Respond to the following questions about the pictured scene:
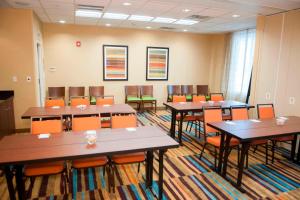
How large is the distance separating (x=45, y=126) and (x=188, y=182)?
220 centimetres

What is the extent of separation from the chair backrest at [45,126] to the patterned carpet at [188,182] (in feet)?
2.49

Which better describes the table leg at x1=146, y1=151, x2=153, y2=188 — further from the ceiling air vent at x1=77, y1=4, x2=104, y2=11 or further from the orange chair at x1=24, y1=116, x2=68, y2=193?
the ceiling air vent at x1=77, y1=4, x2=104, y2=11

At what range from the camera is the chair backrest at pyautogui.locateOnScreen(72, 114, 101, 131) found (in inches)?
126

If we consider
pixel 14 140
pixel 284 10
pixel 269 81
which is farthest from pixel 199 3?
pixel 14 140

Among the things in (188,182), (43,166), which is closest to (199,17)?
(188,182)

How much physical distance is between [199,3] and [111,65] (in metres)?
4.00

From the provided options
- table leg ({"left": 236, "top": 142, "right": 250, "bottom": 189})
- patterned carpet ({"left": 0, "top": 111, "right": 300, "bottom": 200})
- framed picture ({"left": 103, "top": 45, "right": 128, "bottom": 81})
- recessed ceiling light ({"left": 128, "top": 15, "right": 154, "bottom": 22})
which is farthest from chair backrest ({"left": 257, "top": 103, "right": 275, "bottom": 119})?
framed picture ({"left": 103, "top": 45, "right": 128, "bottom": 81})

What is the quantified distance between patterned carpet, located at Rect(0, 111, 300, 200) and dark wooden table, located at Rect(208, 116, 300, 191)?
9.3 inches

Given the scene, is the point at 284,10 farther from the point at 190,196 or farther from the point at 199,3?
the point at 190,196

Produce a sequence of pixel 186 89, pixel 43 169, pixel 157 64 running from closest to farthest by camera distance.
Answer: pixel 43 169 → pixel 157 64 → pixel 186 89

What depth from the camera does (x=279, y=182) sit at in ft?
10.6

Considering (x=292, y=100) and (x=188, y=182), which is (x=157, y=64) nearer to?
(x=292, y=100)

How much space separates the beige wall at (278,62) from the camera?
436 centimetres

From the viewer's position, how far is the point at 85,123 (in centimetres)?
324
